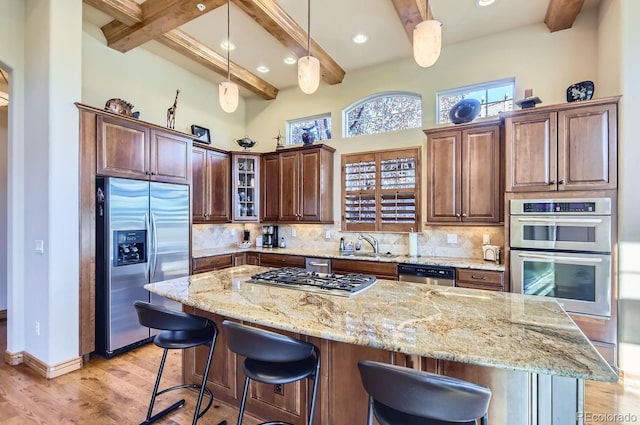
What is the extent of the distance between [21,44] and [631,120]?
585 cm

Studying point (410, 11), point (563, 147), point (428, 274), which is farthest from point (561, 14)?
point (428, 274)

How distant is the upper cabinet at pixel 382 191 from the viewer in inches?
168

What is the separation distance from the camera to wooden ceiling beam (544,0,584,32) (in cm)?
308

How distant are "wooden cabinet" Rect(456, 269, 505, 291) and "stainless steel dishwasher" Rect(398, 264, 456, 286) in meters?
0.08

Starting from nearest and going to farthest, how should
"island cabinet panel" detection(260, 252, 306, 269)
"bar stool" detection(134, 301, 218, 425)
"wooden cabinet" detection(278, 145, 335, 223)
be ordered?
1. "bar stool" detection(134, 301, 218, 425)
2. "island cabinet panel" detection(260, 252, 306, 269)
3. "wooden cabinet" detection(278, 145, 335, 223)

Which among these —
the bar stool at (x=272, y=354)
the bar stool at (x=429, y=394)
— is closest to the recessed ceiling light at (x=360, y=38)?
the bar stool at (x=272, y=354)

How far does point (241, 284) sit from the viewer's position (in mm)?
2352

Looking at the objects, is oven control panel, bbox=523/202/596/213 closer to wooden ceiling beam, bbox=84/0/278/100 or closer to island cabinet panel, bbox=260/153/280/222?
island cabinet panel, bbox=260/153/280/222

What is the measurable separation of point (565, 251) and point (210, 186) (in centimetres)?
444

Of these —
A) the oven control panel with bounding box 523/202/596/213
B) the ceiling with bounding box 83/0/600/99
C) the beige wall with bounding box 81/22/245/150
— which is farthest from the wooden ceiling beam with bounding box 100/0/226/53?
the oven control panel with bounding box 523/202/596/213

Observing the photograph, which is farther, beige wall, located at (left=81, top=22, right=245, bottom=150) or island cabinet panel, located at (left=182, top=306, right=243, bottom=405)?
beige wall, located at (left=81, top=22, right=245, bottom=150)

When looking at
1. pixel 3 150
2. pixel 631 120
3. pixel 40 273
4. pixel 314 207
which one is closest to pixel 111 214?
pixel 40 273

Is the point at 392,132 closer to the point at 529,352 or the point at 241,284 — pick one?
the point at 241,284

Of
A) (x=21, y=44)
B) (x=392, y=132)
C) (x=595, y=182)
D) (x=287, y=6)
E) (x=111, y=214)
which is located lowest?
(x=111, y=214)
